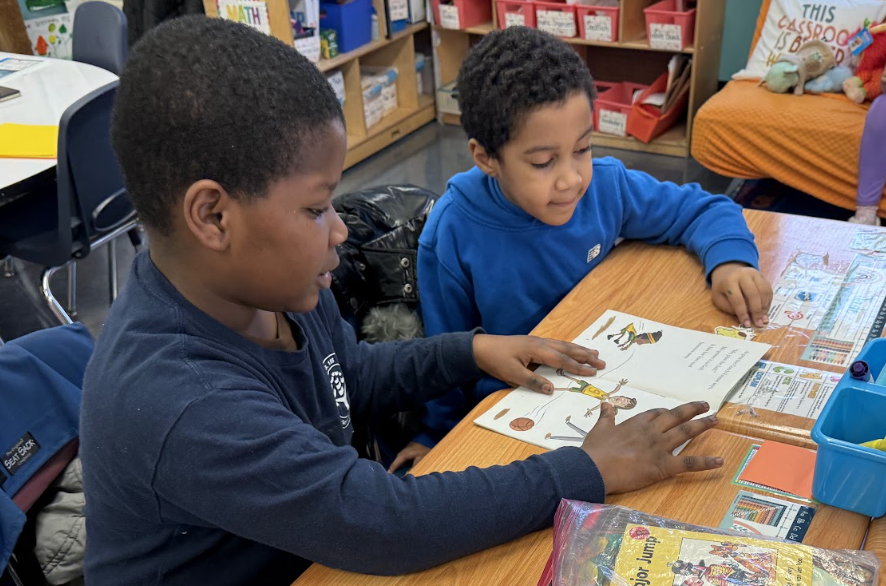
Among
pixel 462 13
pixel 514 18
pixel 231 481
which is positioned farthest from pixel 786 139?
pixel 231 481

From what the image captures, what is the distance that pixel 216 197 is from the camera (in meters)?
0.76

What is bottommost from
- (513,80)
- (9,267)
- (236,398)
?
(9,267)

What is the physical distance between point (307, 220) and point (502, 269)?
0.66 m

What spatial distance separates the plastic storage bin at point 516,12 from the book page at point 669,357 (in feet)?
9.95

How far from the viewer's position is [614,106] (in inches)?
152

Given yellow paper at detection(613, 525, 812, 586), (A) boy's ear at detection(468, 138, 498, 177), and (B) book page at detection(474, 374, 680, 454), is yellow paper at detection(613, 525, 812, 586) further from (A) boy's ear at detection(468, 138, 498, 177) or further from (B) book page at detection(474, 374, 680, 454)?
(A) boy's ear at detection(468, 138, 498, 177)

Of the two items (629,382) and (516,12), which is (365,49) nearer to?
(516,12)

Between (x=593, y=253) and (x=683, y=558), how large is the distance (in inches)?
31.9

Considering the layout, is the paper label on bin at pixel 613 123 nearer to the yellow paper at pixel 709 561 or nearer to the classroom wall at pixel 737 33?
the classroom wall at pixel 737 33

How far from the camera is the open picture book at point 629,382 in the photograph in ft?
3.26

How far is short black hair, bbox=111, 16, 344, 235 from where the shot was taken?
73 centimetres

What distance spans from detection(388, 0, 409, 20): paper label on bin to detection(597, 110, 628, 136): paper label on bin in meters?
1.16

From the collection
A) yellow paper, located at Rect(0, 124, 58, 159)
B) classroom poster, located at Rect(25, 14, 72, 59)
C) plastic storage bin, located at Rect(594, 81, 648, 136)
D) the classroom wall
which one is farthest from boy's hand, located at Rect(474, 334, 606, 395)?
classroom poster, located at Rect(25, 14, 72, 59)

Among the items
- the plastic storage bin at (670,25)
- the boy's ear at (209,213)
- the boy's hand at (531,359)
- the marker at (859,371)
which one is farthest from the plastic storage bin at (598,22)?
the boy's ear at (209,213)
